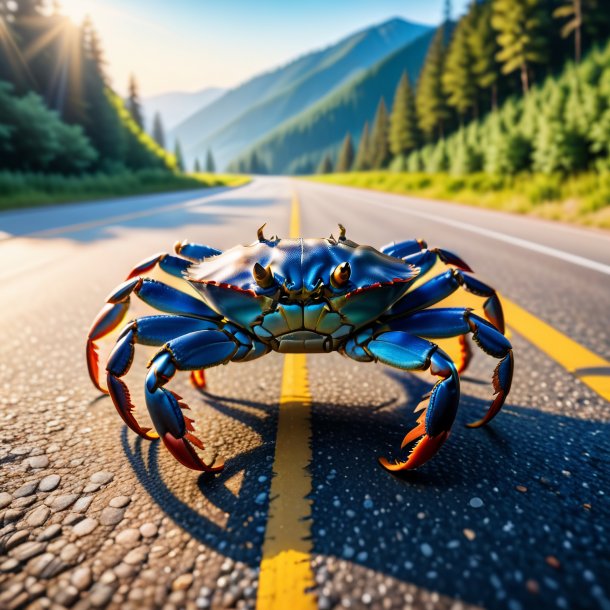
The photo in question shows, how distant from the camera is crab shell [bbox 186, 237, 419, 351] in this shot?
1669 mm

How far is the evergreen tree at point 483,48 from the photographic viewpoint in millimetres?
44312

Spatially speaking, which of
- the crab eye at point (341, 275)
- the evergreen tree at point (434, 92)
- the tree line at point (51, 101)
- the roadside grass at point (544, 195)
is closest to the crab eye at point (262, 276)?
the crab eye at point (341, 275)

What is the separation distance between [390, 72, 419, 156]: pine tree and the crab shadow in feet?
212

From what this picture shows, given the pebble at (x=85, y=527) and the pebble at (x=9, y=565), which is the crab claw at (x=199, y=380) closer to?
the pebble at (x=85, y=527)

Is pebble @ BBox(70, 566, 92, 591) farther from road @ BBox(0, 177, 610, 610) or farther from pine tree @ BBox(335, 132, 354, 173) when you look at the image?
pine tree @ BBox(335, 132, 354, 173)

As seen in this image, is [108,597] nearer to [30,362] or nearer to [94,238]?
[30,362]

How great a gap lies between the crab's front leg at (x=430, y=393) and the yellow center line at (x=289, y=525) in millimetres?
323

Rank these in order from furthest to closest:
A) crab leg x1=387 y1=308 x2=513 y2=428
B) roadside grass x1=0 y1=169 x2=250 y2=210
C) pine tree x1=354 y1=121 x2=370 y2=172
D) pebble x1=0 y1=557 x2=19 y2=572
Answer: pine tree x1=354 y1=121 x2=370 y2=172, roadside grass x1=0 y1=169 x2=250 y2=210, crab leg x1=387 y1=308 x2=513 y2=428, pebble x1=0 y1=557 x2=19 y2=572

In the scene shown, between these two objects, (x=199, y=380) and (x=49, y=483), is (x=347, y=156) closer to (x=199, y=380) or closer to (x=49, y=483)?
(x=199, y=380)

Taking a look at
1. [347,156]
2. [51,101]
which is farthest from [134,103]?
[347,156]

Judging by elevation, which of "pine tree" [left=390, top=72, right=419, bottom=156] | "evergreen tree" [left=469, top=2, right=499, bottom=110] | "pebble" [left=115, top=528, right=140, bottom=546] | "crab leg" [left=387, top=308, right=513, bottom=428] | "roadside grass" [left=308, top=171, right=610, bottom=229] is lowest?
"roadside grass" [left=308, top=171, right=610, bottom=229]

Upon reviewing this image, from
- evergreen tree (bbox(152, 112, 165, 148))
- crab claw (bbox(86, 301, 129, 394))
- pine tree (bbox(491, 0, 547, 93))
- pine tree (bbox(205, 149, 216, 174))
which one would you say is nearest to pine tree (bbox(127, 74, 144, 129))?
evergreen tree (bbox(152, 112, 165, 148))

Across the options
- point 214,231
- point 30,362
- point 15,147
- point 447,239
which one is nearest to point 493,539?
point 30,362

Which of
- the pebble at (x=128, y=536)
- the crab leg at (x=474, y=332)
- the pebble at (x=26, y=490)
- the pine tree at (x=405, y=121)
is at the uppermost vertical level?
the pine tree at (x=405, y=121)
